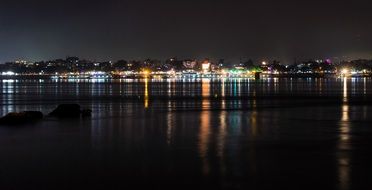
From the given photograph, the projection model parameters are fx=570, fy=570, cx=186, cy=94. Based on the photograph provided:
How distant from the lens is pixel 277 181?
539 inches

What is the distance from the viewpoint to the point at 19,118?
30562mm

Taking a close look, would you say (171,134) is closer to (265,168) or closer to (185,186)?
(265,168)

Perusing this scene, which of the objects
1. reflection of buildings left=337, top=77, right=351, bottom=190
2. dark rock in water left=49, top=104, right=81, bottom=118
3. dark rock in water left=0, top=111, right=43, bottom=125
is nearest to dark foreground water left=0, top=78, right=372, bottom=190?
reflection of buildings left=337, top=77, right=351, bottom=190

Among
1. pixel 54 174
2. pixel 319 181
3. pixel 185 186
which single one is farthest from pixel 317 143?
pixel 54 174

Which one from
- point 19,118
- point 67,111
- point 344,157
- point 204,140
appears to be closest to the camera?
point 344,157

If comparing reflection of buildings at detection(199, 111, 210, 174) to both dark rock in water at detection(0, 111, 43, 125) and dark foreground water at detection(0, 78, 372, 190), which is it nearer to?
dark foreground water at detection(0, 78, 372, 190)

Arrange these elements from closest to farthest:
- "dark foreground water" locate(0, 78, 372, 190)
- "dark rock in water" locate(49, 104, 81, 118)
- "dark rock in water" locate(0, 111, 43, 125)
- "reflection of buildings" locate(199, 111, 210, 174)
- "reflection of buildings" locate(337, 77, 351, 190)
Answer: "reflection of buildings" locate(337, 77, 351, 190) < "dark foreground water" locate(0, 78, 372, 190) < "reflection of buildings" locate(199, 111, 210, 174) < "dark rock in water" locate(0, 111, 43, 125) < "dark rock in water" locate(49, 104, 81, 118)

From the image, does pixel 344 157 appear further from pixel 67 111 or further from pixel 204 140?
pixel 67 111

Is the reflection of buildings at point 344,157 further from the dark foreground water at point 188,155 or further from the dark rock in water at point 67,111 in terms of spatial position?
the dark rock in water at point 67,111

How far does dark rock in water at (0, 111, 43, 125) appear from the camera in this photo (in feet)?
96.7

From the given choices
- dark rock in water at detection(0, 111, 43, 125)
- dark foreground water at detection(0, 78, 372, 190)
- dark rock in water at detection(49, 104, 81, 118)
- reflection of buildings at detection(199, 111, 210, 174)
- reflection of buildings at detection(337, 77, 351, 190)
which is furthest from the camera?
dark rock in water at detection(49, 104, 81, 118)

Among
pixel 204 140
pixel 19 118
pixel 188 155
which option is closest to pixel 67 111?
pixel 19 118

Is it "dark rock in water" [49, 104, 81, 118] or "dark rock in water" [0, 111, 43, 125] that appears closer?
"dark rock in water" [0, 111, 43, 125]

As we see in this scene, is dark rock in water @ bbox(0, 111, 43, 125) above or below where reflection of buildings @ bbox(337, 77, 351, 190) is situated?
above
